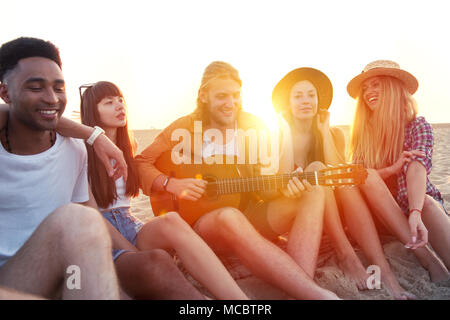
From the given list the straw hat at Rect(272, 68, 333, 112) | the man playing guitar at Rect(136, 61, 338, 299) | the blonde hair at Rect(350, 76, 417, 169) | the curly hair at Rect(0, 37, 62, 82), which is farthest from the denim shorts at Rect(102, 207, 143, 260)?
the blonde hair at Rect(350, 76, 417, 169)

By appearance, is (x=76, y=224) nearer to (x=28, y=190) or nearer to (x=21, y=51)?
(x=28, y=190)

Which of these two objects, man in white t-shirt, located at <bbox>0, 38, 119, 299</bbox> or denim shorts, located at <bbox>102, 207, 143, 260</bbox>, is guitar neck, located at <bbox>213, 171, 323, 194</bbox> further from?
Result: man in white t-shirt, located at <bbox>0, 38, 119, 299</bbox>

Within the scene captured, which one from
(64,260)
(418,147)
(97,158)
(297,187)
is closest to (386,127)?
(418,147)

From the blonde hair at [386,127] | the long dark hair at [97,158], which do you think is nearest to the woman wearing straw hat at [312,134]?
the blonde hair at [386,127]

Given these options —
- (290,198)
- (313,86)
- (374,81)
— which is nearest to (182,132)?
(290,198)

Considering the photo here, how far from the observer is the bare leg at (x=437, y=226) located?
7.86 ft

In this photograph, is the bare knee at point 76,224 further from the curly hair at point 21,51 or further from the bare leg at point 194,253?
the curly hair at point 21,51

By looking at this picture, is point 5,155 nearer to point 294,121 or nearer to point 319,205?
point 319,205

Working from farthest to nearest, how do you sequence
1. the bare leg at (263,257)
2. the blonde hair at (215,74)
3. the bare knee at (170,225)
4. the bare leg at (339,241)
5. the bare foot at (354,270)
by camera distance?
the blonde hair at (215,74)
the bare leg at (339,241)
the bare foot at (354,270)
the bare knee at (170,225)
the bare leg at (263,257)

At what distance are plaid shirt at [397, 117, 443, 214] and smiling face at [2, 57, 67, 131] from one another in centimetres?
266

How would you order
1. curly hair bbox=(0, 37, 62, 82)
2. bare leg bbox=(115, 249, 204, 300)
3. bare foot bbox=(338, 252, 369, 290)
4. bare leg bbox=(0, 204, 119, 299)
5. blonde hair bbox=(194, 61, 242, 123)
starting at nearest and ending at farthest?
bare leg bbox=(0, 204, 119, 299), bare leg bbox=(115, 249, 204, 300), curly hair bbox=(0, 37, 62, 82), bare foot bbox=(338, 252, 369, 290), blonde hair bbox=(194, 61, 242, 123)

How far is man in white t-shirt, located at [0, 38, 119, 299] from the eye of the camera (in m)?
1.41

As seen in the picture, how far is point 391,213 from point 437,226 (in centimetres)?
35

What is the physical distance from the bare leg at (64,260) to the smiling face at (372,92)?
265cm
